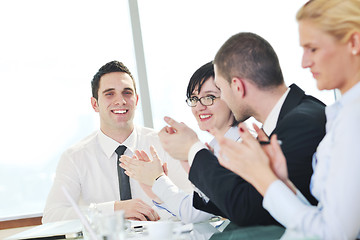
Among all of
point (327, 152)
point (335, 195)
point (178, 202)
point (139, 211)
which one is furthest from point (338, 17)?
point (139, 211)

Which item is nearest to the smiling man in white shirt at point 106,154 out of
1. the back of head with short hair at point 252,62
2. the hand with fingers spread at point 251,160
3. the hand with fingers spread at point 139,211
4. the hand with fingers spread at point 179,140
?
the hand with fingers spread at point 139,211

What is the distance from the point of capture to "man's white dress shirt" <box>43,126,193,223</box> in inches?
133

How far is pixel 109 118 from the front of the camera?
141 inches

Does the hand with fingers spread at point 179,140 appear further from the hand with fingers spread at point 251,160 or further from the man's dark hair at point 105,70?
the man's dark hair at point 105,70

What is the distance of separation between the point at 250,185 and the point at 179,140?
1.15 feet

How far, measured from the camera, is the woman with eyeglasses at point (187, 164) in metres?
2.37

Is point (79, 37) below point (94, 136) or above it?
above

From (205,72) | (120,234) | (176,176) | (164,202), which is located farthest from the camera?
(176,176)

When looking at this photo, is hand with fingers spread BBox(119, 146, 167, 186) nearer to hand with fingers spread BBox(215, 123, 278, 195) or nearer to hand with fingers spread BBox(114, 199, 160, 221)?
hand with fingers spread BBox(114, 199, 160, 221)

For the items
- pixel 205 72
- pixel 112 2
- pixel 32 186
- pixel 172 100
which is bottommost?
pixel 32 186

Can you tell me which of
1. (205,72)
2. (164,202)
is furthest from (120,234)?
(205,72)

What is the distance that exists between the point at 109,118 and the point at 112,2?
4.39 ft

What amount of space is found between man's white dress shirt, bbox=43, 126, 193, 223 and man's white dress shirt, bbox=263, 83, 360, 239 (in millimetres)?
2054

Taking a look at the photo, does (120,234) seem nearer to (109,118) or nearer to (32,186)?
(109,118)
